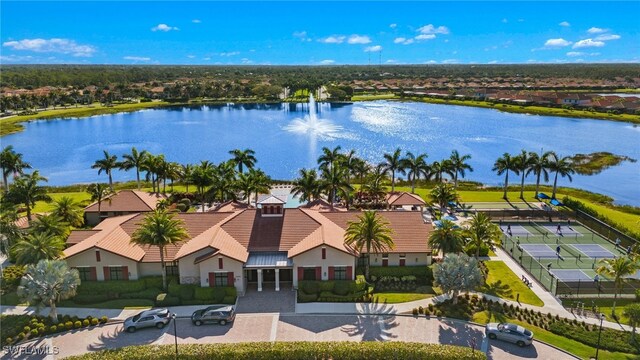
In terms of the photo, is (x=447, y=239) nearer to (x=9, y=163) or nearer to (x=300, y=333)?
(x=300, y=333)

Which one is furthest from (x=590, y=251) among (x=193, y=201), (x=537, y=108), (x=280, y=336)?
(x=537, y=108)

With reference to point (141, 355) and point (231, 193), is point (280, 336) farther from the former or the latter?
point (231, 193)

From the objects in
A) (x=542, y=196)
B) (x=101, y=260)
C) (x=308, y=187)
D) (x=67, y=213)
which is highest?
(x=308, y=187)

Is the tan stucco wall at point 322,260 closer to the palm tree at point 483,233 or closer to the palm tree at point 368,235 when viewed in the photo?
the palm tree at point 368,235

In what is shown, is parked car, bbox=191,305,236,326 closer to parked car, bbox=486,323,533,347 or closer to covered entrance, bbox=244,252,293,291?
covered entrance, bbox=244,252,293,291

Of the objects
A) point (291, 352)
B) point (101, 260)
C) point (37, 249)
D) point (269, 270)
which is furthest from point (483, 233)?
point (37, 249)

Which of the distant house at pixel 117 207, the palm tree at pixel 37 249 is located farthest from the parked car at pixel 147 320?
the distant house at pixel 117 207
